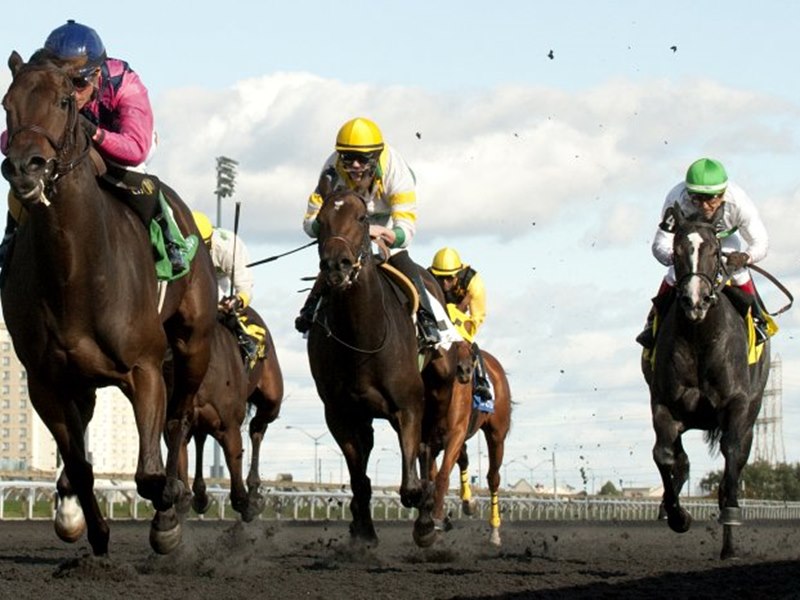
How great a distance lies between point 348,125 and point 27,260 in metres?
4.64

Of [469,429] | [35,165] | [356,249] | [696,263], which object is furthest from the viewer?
[469,429]

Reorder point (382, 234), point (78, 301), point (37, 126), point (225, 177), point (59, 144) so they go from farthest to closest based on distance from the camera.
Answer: point (225, 177) → point (382, 234) → point (78, 301) → point (59, 144) → point (37, 126)

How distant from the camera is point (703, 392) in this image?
15852mm

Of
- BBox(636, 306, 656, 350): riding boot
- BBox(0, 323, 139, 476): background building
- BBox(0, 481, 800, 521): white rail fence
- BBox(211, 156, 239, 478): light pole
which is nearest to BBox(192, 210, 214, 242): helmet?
BBox(636, 306, 656, 350): riding boot

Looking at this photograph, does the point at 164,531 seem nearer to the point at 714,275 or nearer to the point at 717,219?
the point at 714,275

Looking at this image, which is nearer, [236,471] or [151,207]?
[151,207]

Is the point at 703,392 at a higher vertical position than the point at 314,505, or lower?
lower

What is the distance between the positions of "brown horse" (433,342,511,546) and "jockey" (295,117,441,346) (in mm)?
1437

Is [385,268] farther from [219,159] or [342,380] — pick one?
[219,159]

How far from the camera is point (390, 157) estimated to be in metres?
15.7

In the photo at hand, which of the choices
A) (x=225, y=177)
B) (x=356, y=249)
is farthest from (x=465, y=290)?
(x=225, y=177)

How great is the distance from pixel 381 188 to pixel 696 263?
2711 mm

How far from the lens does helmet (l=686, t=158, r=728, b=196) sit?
16.3 m

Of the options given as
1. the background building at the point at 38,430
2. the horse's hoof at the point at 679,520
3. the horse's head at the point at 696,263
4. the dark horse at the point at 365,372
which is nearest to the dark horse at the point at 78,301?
the dark horse at the point at 365,372
